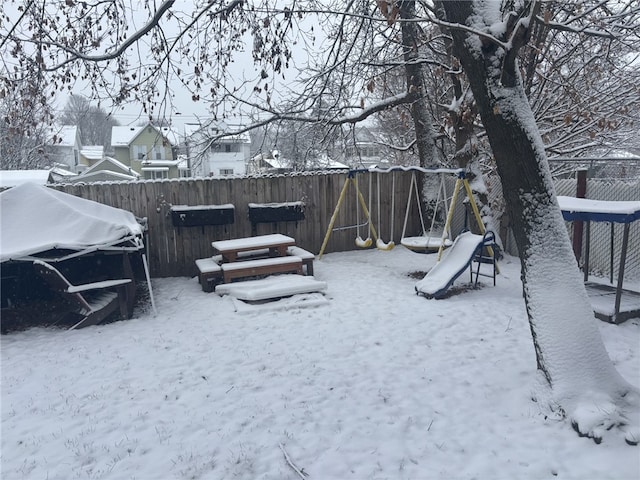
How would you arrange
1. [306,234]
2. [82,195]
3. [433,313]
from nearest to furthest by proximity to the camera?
[433,313] < [82,195] < [306,234]

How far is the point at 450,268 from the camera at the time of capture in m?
6.43

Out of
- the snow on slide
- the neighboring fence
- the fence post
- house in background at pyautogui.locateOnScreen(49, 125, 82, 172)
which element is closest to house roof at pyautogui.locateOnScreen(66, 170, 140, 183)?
house in background at pyautogui.locateOnScreen(49, 125, 82, 172)

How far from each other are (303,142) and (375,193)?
11.7ft

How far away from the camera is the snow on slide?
20.1ft

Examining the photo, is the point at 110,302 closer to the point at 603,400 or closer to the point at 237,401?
the point at 237,401

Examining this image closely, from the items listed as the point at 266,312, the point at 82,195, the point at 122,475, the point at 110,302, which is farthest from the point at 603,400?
the point at 82,195

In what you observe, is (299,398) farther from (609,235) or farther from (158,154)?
(158,154)

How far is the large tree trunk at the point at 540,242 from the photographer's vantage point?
312 cm

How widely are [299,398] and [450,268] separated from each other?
3.68 m

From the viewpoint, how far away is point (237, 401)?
3.54 meters

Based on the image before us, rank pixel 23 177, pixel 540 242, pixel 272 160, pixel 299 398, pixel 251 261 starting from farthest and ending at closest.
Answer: pixel 272 160 < pixel 23 177 < pixel 251 261 < pixel 299 398 < pixel 540 242

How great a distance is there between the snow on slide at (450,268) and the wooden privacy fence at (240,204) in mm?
2090

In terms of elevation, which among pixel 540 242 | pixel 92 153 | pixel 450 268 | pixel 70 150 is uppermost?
pixel 92 153

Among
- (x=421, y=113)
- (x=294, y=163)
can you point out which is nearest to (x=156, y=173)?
(x=294, y=163)
